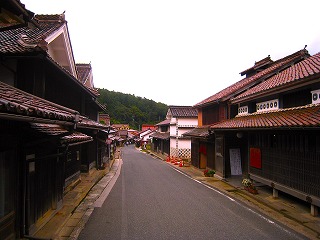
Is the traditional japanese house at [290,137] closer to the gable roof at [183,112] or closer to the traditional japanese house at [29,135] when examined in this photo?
the traditional japanese house at [29,135]

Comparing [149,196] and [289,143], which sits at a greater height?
[289,143]

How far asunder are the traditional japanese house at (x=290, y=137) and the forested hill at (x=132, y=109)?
11317cm

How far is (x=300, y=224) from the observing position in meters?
8.55

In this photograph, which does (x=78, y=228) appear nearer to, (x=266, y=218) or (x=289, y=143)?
(x=266, y=218)

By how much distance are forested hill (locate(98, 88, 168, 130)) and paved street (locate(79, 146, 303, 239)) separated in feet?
374

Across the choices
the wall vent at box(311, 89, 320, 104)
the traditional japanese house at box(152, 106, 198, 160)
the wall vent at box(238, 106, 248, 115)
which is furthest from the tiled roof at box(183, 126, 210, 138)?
the traditional japanese house at box(152, 106, 198, 160)

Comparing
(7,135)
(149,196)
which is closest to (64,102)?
(149,196)

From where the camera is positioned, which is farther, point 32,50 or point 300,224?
point 300,224

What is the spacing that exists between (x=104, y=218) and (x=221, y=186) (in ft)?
28.6

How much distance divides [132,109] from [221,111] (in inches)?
4770

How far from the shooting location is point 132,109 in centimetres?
14050

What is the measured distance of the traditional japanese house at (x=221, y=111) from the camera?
1881cm

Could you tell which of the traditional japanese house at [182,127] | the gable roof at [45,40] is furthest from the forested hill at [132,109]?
the gable roof at [45,40]

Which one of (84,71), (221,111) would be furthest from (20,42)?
(221,111)
